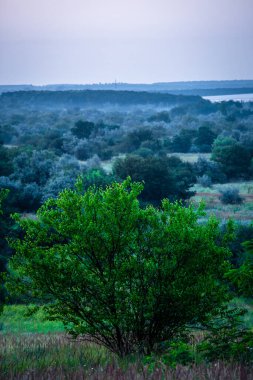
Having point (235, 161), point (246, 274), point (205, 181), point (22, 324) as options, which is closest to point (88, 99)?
point (235, 161)

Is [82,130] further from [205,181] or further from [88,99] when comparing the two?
[88,99]

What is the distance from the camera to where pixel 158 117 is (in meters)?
123

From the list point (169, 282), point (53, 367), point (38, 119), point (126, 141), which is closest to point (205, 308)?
point (169, 282)

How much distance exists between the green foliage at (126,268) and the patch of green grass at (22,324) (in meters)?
7.45

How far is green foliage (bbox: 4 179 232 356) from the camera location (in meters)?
8.95

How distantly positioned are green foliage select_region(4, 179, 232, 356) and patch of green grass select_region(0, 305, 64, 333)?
7.45 metres

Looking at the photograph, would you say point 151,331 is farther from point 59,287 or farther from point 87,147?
point 87,147

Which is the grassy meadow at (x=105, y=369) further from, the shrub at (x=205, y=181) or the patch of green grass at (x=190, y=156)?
the patch of green grass at (x=190, y=156)

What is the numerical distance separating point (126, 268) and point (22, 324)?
9.85 meters

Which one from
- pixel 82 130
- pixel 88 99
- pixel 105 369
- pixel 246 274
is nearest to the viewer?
pixel 105 369

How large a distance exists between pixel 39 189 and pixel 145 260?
101 ft

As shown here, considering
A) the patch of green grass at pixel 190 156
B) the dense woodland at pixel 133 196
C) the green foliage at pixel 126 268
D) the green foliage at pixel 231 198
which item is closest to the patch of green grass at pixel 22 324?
the dense woodland at pixel 133 196

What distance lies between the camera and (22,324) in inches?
698

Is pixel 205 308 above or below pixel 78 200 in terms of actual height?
below
